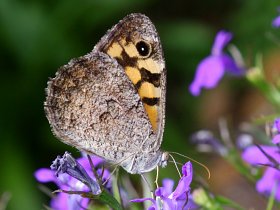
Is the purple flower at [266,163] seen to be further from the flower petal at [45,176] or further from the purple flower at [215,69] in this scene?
the flower petal at [45,176]

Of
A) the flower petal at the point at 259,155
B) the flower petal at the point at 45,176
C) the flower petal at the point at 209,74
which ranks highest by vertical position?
the flower petal at the point at 209,74

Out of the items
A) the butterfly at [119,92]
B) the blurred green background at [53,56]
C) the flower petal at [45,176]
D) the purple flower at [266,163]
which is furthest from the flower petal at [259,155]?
the blurred green background at [53,56]

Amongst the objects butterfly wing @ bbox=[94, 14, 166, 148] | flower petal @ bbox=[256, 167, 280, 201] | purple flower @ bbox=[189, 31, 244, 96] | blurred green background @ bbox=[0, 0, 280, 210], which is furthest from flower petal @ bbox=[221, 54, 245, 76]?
blurred green background @ bbox=[0, 0, 280, 210]

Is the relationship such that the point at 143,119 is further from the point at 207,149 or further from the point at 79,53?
the point at 79,53

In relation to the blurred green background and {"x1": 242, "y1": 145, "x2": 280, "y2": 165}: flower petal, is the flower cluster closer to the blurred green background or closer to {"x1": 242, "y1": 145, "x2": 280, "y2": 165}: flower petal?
{"x1": 242, "y1": 145, "x2": 280, "y2": 165}: flower petal

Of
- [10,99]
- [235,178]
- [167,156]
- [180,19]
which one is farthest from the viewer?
[180,19]

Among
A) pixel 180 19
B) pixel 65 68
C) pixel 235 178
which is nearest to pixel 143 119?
pixel 65 68

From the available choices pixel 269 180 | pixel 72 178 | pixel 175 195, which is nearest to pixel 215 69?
pixel 269 180
